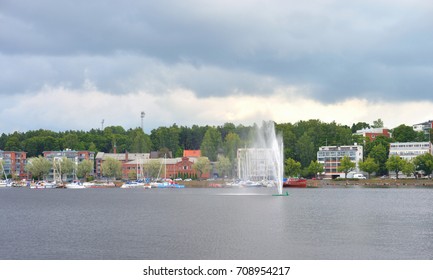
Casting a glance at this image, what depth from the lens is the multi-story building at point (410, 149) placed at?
193812 mm

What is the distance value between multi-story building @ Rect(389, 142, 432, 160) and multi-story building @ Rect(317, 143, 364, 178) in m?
10.0

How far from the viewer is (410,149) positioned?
638 ft

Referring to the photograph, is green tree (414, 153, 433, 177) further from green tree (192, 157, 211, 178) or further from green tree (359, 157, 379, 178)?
green tree (192, 157, 211, 178)

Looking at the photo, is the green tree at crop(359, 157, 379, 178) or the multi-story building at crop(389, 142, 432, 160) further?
the multi-story building at crop(389, 142, 432, 160)

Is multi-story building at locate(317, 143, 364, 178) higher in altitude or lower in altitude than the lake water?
higher

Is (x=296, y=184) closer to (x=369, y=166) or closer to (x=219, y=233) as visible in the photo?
(x=369, y=166)

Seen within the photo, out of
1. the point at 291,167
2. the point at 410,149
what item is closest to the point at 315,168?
the point at 291,167

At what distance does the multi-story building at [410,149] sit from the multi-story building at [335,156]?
1003cm

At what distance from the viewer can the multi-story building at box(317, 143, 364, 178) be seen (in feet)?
636

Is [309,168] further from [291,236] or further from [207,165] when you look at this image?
[291,236]

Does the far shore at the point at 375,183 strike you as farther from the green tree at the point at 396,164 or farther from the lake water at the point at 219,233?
the lake water at the point at 219,233

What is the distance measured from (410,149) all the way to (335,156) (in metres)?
22.2

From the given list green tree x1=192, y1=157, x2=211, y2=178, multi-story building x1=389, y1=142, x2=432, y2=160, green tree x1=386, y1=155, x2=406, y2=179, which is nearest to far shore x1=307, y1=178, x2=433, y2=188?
A: green tree x1=386, y1=155, x2=406, y2=179
